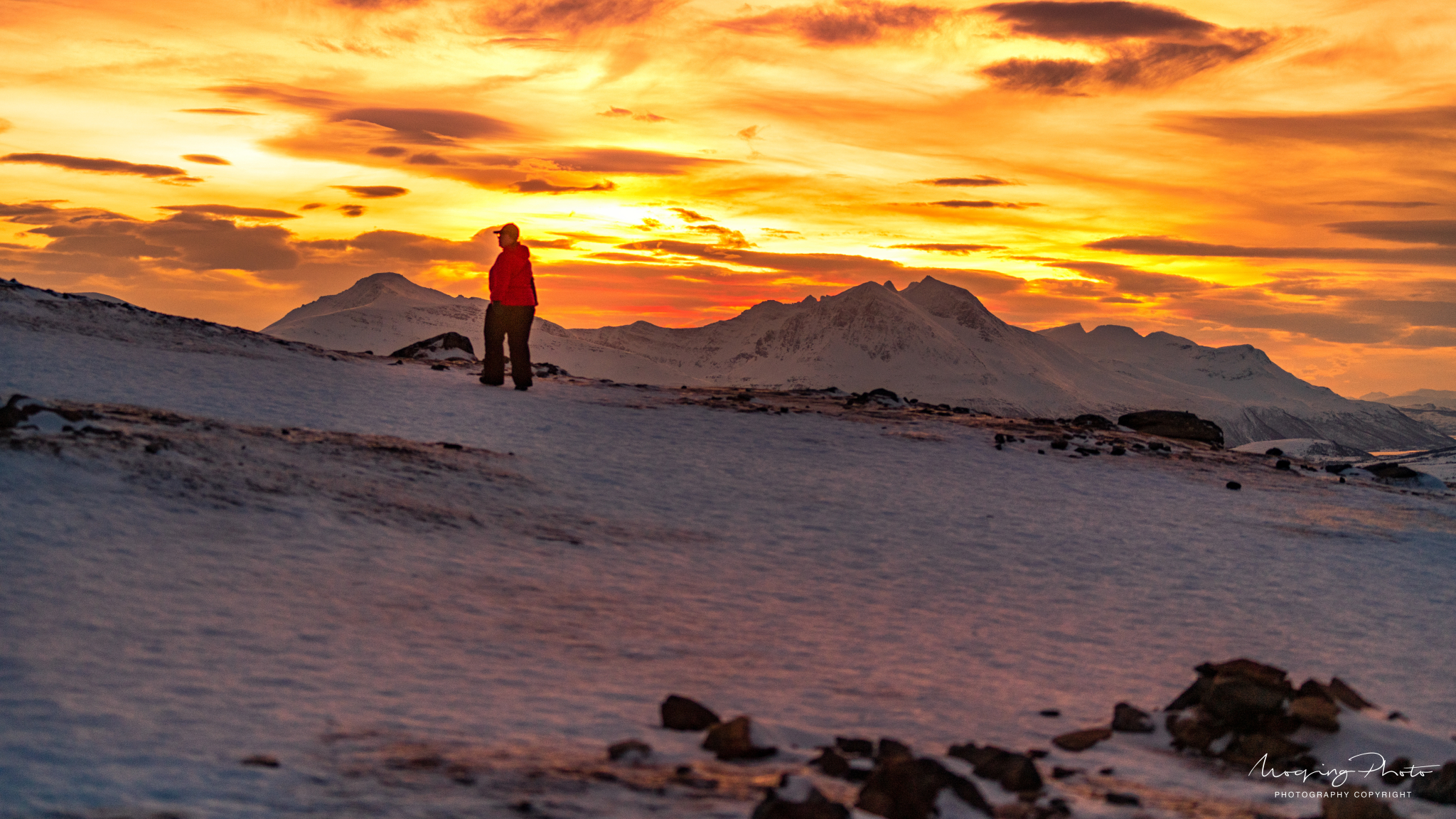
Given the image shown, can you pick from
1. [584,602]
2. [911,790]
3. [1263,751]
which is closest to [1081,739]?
[1263,751]

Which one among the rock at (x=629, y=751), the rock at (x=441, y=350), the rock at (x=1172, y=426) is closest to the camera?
the rock at (x=629, y=751)

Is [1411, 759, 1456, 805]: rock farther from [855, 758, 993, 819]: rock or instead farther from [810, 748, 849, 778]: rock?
[810, 748, 849, 778]: rock

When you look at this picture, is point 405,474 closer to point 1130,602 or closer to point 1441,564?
point 1130,602

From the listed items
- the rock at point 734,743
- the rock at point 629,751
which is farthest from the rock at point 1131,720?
the rock at point 629,751

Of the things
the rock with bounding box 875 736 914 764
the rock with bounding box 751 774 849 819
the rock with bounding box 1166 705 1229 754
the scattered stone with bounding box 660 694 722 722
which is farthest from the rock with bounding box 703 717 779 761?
the rock with bounding box 1166 705 1229 754

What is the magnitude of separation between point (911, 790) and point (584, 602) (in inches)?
197

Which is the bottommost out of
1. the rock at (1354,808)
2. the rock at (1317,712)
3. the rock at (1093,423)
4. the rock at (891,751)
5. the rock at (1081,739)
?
the rock at (1081,739)

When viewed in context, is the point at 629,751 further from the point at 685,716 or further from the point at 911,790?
the point at 911,790

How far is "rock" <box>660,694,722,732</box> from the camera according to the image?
720 centimetres

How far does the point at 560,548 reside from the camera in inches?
487

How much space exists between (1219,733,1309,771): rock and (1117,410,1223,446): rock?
2316 cm

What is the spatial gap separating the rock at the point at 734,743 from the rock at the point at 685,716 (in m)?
0.30

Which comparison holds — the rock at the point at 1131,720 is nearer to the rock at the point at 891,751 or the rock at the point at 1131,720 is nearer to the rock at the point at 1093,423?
the rock at the point at 891,751

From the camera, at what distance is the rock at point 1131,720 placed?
8.02 metres
